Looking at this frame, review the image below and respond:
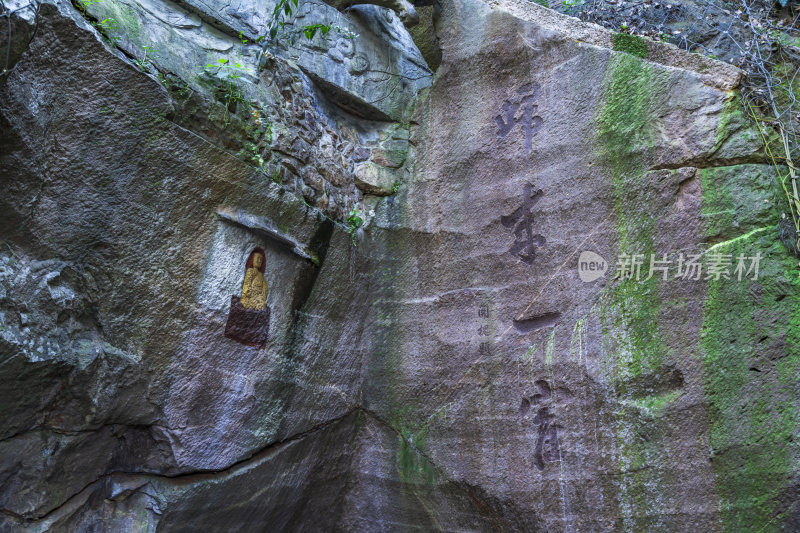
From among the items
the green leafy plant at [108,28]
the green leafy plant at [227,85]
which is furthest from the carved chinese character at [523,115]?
the green leafy plant at [108,28]

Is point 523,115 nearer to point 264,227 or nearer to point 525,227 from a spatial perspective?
point 525,227

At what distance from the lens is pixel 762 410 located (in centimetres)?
366

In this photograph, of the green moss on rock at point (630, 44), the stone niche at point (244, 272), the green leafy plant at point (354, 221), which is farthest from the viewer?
the green leafy plant at point (354, 221)

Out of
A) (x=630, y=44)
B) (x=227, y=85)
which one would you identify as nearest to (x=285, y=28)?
(x=227, y=85)

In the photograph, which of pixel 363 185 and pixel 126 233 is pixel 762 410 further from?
pixel 126 233

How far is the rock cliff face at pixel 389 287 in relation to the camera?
3766mm

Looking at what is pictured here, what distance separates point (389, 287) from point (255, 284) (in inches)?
47.4

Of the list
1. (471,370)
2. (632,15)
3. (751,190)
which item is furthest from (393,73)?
(751,190)

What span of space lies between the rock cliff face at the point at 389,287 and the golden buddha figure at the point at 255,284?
63 millimetres

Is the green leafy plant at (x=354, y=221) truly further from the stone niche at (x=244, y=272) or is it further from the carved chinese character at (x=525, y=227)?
the carved chinese character at (x=525, y=227)

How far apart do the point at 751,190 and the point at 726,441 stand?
5.20 ft

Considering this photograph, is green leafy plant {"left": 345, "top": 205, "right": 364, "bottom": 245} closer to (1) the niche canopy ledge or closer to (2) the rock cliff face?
(2) the rock cliff face

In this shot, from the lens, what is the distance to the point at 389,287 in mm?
5359

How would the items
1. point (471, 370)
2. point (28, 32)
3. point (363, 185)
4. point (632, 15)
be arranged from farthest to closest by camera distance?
point (632, 15), point (363, 185), point (471, 370), point (28, 32)
